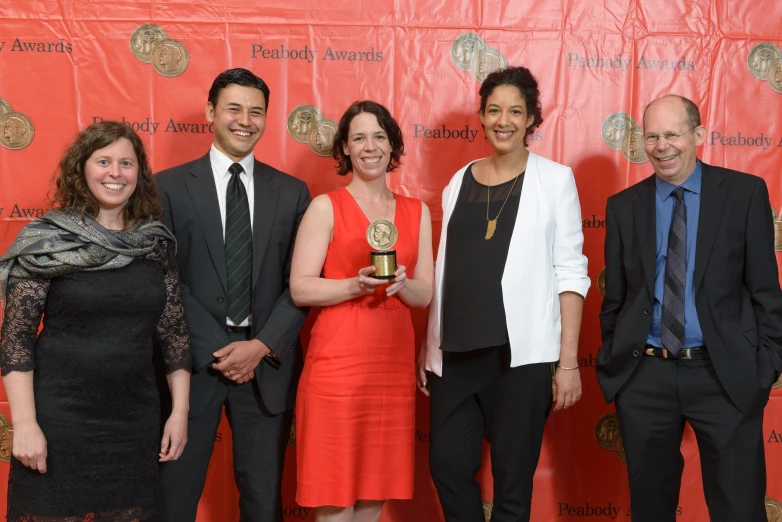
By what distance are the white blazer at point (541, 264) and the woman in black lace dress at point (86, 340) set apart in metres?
1.10

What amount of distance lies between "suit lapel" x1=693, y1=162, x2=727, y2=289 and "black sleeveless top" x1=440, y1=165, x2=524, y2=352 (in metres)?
0.63

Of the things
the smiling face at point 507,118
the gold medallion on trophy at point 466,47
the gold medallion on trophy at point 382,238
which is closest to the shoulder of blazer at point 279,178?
the gold medallion on trophy at point 382,238

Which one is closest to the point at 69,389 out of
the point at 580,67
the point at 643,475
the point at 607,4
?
the point at 643,475

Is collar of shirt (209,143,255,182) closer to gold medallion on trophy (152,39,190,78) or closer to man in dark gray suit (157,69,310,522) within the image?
man in dark gray suit (157,69,310,522)

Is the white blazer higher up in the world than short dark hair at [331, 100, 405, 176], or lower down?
lower down

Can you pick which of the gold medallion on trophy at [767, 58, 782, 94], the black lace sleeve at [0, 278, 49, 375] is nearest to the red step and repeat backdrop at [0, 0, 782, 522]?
the gold medallion on trophy at [767, 58, 782, 94]

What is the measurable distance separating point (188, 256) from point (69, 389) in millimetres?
655

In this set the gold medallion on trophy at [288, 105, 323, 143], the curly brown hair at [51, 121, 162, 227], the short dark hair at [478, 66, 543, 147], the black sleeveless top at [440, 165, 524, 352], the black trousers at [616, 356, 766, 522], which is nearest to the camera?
the curly brown hair at [51, 121, 162, 227]

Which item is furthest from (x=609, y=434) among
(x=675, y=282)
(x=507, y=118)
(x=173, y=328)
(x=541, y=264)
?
(x=173, y=328)

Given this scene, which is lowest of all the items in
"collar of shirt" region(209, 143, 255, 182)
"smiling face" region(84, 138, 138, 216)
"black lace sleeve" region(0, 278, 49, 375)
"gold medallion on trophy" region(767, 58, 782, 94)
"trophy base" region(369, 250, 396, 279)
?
"black lace sleeve" region(0, 278, 49, 375)

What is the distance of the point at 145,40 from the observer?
10.3 ft

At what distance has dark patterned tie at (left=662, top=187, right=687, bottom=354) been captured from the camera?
2.39m

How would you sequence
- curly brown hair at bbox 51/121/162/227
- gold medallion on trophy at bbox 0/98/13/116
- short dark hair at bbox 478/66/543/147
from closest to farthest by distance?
curly brown hair at bbox 51/121/162/227 → short dark hair at bbox 478/66/543/147 → gold medallion on trophy at bbox 0/98/13/116

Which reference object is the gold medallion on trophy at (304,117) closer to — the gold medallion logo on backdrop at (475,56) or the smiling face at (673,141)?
the gold medallion logo on backdrop at (475,56)
